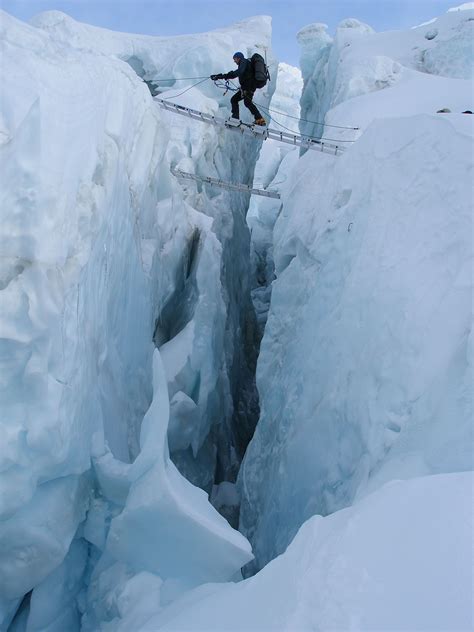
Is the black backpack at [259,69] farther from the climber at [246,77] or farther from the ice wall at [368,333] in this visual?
the ice wall at [368,333]

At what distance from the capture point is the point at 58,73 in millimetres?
3006

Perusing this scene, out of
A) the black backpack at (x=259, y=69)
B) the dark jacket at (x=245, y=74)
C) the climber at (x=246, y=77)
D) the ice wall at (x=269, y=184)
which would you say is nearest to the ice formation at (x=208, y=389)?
the climber at (x=246, y=77)

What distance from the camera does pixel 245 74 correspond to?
6781 mm

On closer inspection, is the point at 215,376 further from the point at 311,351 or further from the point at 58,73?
the point at 58,73

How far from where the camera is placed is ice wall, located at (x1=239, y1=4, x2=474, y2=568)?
9.57 ft

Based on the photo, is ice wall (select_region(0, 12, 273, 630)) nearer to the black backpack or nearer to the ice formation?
the ice formation

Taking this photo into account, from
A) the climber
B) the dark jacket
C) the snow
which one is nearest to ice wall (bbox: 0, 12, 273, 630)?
the snow

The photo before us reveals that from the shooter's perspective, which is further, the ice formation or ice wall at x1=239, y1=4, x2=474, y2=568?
ice wall at x1=239, y1=4, x2=474, y2=568

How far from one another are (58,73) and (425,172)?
104 inches

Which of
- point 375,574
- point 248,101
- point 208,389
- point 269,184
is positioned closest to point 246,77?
point 248,101

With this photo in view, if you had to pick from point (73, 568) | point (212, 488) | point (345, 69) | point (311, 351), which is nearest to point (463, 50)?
point (345, 69)

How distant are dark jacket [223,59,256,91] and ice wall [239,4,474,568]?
1426mm

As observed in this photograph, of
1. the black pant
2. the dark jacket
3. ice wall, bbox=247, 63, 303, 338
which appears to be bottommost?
ice wall, bbox=247, 63, 303, 338

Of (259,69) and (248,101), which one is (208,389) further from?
(259,69)
